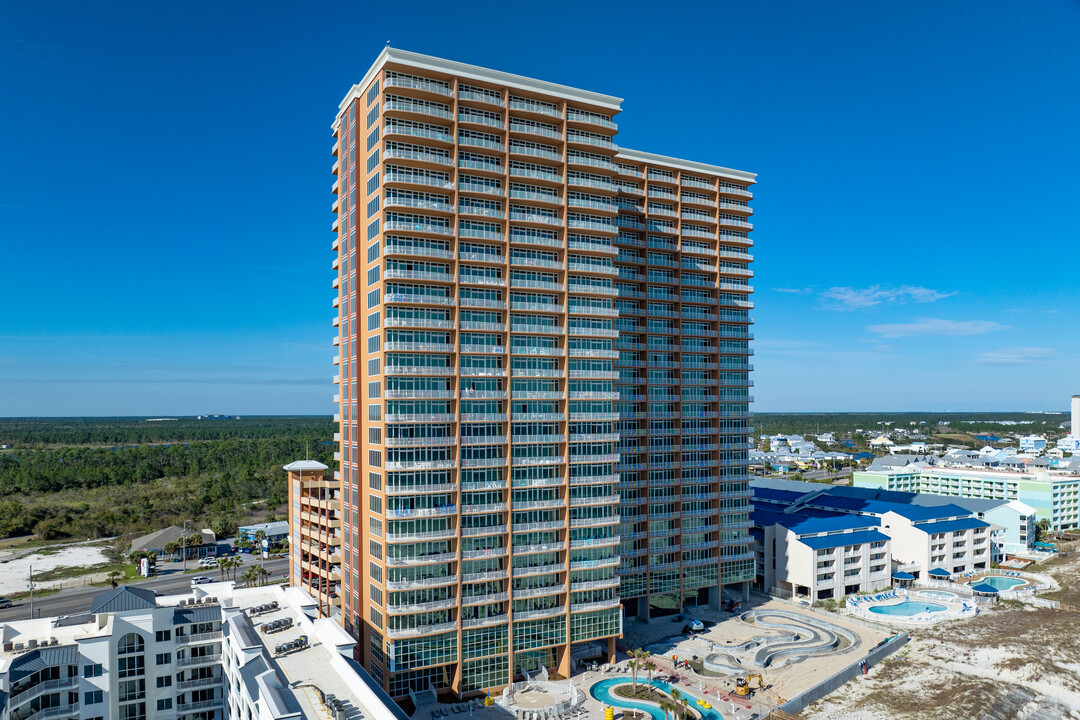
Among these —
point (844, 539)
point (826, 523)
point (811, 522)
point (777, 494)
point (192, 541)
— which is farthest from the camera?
point (777, 494)

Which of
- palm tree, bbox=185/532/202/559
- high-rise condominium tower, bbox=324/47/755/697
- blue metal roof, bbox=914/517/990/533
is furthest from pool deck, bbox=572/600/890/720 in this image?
palm tree, bbox=185/532/202/559

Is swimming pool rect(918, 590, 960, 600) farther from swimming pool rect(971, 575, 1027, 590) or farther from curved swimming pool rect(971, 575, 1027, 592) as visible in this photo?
swimming pool rect(971, 575, 1027, 590)

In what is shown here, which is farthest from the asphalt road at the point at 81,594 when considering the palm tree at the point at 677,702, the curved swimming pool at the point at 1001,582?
the curved swimming pool at the point at 1001,582

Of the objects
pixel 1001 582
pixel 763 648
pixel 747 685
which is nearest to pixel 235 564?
pixel 763 648

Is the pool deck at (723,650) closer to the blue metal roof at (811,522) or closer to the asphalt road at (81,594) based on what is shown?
the blue metal roof at (811,522)

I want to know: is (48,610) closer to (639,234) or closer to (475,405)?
(475,405)

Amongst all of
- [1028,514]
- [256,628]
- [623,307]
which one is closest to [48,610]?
[256,628]

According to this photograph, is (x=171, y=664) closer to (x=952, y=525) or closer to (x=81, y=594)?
(x=81, y=594)
